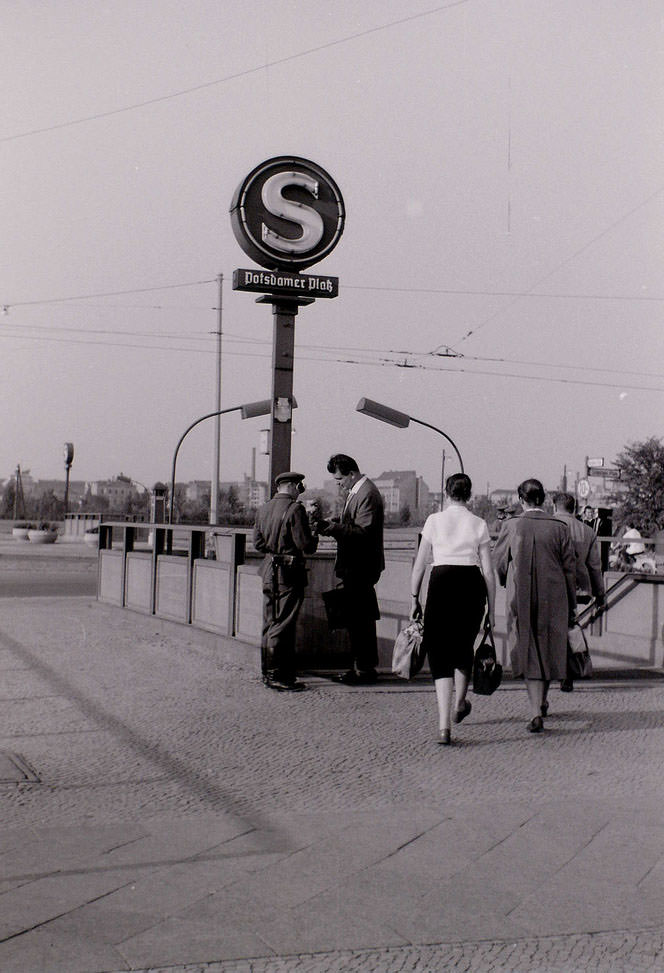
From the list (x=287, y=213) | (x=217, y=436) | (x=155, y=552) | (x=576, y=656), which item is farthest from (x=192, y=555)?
(x=217, y=436)

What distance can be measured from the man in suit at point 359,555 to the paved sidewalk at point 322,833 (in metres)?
0.50

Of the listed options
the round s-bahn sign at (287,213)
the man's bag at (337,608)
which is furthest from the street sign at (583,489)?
the man's bag at (337,608)

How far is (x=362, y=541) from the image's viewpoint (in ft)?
26.4

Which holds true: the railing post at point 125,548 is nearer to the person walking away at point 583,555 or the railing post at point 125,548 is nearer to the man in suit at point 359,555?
the man in suit at point 359,555

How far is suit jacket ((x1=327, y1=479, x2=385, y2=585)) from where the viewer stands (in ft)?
26.4

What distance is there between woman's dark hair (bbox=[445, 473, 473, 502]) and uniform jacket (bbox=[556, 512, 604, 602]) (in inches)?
33.2

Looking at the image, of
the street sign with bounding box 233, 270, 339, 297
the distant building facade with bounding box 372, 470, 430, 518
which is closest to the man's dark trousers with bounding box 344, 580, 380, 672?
the street sign with bounding box 233, 270, 339, 297

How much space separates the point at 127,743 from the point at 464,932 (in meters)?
3.15

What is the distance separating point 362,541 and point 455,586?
1720 mm

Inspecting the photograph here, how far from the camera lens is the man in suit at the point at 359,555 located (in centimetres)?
806

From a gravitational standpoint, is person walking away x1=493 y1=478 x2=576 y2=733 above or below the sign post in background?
below

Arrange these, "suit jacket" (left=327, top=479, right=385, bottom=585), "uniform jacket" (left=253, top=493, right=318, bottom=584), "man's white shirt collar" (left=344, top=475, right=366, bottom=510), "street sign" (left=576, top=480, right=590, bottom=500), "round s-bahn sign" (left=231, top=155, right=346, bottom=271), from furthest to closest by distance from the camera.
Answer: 1. "street sign" (left=576, top=480, right=590, bottom=500)
2. "round s-bahn sign" (left=231, top=155, right=346, bottom=271)
3. "man's white shirt collar" (left=344, top=475, right=366, bottom=510)
4. "suit jacket" (left=327, top=479, right=385, bottom=585)
5. "uniform jacket" (left=253, top=493, right=318, bottom=584)

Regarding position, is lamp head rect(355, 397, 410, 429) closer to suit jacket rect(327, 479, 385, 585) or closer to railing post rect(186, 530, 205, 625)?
railing post rect(186, 530, 205, 625)

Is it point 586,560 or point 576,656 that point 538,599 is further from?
point 586,560
